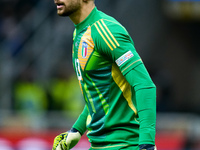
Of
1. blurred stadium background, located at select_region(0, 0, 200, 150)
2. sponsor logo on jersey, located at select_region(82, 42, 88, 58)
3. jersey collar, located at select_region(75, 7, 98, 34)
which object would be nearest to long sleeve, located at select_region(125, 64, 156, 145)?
sponsor logo on jersey, located at select_region(82, 42, 88, 58)

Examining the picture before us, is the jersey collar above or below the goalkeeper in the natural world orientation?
above

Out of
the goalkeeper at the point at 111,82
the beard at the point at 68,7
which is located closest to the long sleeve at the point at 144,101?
the goalkeeper at the point at 111,82

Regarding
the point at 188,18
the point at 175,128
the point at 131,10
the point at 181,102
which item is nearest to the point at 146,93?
the point at 175,128

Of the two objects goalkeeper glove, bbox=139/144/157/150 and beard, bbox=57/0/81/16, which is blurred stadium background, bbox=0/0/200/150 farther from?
goalkeeper glove, bbox=139/144/157/150

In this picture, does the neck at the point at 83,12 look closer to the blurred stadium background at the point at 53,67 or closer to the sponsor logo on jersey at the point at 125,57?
the sponsor logo on jersey at the point at 125,57

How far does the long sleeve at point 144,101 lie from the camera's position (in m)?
3.64

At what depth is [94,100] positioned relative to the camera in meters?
4.08

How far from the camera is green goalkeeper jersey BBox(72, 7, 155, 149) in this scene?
3.91 m

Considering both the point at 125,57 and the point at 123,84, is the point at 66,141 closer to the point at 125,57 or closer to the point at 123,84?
the point at 123,84

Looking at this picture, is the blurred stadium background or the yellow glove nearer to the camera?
the yellow glove

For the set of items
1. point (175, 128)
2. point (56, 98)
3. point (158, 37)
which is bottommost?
point (175, 128)

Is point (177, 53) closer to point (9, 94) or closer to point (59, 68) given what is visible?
point (59, 68)

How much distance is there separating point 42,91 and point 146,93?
9.04 meters

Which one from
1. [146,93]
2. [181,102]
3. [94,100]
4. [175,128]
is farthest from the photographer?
[181,102]
